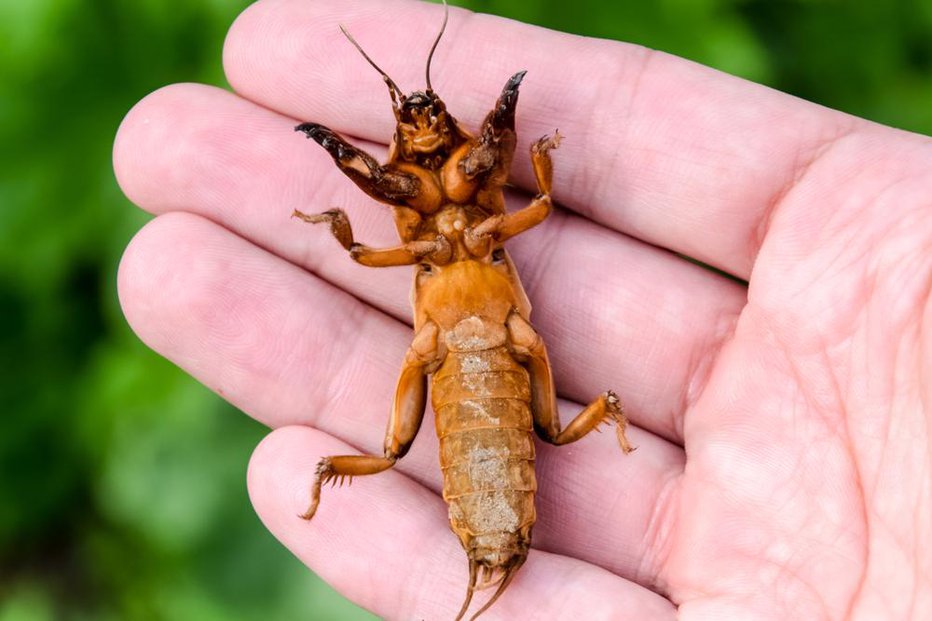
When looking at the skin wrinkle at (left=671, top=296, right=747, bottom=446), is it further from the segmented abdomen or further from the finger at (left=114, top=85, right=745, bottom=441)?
the segmented abdomen

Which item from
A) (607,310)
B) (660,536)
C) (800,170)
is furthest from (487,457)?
(800,170)

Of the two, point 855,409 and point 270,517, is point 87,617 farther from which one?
point 855,409

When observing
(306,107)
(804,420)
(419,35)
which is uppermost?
(419,35)

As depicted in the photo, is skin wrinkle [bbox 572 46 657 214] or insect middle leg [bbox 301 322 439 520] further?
skin wrinkle [bbox 572 46 657 214]

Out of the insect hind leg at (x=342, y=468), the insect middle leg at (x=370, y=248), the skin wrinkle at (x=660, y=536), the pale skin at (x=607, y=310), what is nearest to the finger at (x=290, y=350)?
the pale skin at (x=607, y=310)

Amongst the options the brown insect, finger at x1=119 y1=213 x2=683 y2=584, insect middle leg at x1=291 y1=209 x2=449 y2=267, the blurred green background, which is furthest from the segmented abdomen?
the blurred green background

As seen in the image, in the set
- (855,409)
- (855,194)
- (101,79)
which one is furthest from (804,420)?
(101,79)

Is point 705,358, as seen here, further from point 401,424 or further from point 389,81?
point 389,81
